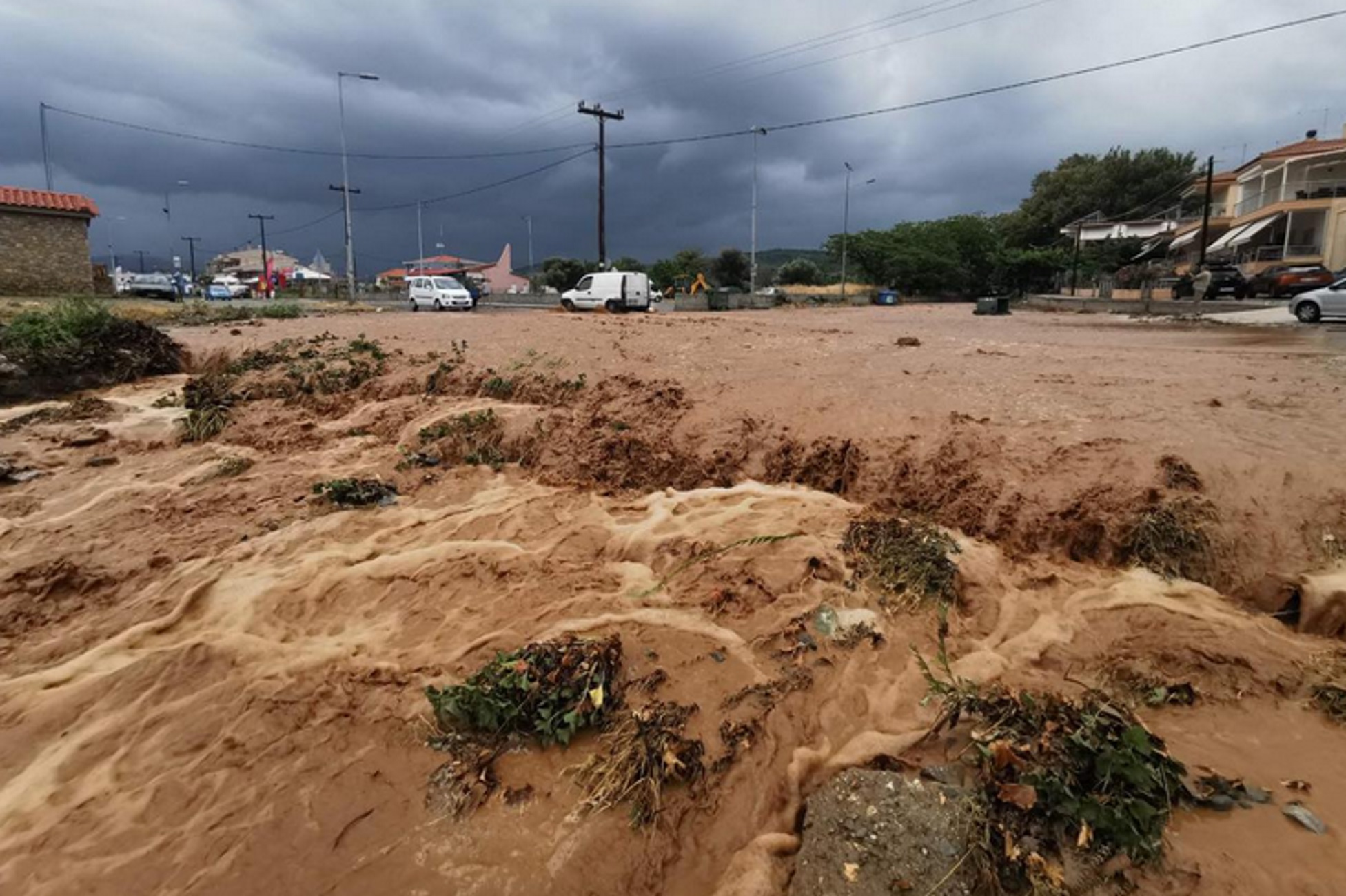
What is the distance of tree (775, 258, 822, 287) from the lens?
6053 centimetres

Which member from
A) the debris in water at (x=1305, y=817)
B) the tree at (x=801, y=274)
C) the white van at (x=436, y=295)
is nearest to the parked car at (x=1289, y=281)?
the debris in water at (x=1305, y=817)

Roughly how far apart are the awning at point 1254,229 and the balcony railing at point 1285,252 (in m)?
0.92

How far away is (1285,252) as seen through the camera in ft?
119

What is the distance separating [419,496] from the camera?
26.0 ft

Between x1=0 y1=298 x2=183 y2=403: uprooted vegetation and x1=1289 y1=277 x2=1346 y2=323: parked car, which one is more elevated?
x1=1289 y1=277 x2=1346 y2=323: parked car

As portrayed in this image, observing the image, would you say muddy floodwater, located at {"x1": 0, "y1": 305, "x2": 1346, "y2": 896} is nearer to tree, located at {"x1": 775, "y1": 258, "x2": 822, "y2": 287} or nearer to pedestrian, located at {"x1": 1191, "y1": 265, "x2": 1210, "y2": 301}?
pedestrian, located at {"x1": 1191, "y1": 265, "x2": 1210, "y2": 301}

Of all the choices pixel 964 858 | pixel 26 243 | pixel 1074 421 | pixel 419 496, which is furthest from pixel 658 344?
pixel 26 243

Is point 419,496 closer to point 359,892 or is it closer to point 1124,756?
point 359,892

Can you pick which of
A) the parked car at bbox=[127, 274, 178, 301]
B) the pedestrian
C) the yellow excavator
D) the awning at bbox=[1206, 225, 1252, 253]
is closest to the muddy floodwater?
the pedestrian

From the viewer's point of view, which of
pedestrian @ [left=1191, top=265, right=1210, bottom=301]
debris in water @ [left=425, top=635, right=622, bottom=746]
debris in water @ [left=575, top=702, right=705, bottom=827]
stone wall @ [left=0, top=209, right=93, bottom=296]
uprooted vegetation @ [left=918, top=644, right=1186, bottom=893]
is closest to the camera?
uprooted vegetation @ [left=918, top=644, right=1186, bottom=893]

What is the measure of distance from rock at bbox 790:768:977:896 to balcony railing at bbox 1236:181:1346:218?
46.1m

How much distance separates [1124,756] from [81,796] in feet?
17.8

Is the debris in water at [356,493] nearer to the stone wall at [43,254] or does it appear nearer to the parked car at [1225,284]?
the stone wall at [43,254]

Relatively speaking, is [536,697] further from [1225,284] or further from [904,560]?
[1225,284]
